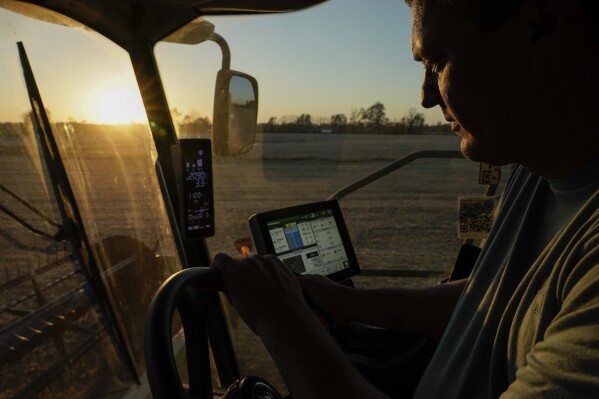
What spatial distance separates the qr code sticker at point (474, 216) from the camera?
260 cm

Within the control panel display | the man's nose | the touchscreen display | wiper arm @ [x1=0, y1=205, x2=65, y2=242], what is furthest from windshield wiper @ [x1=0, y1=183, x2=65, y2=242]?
the man's nose

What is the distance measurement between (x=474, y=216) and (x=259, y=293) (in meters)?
1.94

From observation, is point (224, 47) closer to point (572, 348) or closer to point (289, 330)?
point (289, 330)

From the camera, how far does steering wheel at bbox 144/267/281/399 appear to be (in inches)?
27.7

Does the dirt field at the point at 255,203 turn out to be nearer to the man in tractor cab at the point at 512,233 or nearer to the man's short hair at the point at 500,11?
the man in tractor cab at the point at 512,233

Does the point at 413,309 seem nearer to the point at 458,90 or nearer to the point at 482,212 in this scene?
the point at 458,90

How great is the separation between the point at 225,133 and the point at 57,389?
1156 mm

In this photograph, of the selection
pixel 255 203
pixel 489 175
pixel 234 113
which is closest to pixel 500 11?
pixel 234 113

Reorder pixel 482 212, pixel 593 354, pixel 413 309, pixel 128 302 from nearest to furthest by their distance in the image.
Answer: pixel 593 354
pixel 413 309
pixel 128 302
pixel 482 212

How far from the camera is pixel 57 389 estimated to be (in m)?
1.89

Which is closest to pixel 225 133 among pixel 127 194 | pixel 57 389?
pixel 127 194

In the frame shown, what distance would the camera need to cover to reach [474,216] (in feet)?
8.57

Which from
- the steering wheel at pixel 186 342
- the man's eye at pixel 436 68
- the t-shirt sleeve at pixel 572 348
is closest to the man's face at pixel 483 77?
the man's eye at pixel 436 68

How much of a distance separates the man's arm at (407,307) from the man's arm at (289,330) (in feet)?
1.32
